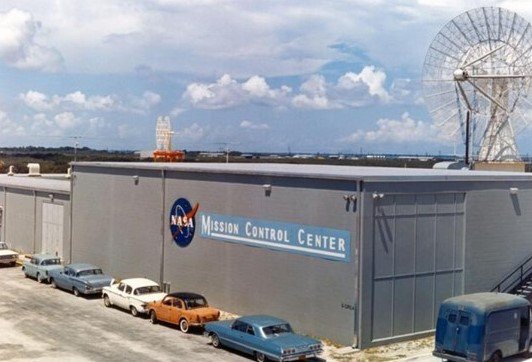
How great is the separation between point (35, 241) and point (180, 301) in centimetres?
2365

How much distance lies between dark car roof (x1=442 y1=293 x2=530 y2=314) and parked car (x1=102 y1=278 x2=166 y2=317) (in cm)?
1312

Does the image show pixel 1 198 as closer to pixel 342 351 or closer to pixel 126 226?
pixel 126 226

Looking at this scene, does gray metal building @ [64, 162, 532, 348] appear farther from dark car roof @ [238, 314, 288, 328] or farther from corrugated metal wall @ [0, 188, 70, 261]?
corrugated metal wall @ [0, 188, 70, 261]

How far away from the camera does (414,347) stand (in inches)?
1027

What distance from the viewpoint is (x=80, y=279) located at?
34969 mm

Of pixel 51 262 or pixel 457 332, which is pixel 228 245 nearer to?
pixel 457 332

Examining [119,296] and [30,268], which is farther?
[30,268]

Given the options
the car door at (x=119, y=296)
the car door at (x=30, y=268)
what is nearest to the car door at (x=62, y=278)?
the car door at (x=30, y=268)

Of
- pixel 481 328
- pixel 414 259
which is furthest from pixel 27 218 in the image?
pixel 481 328

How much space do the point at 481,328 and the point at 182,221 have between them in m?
16.5

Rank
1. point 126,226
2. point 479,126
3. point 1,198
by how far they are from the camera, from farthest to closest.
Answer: point 1,198 < point 479,126 < point 126,226

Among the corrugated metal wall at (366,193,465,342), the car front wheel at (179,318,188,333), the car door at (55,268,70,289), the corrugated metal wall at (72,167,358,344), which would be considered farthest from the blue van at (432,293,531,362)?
the car door at (55,268,70,289)

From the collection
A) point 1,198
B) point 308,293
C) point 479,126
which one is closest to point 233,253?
point 308,293

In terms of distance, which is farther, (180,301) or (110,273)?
(110,273)
